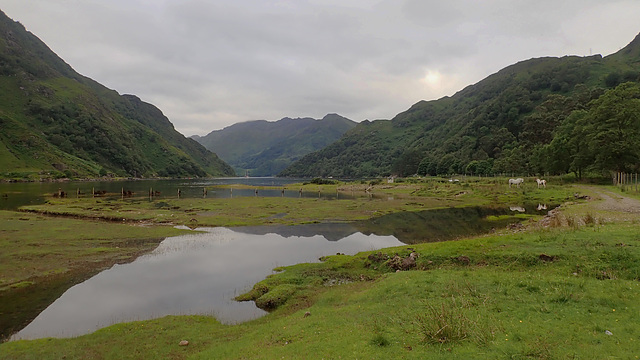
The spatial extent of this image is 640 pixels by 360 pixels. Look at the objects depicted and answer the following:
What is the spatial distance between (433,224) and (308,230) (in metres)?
20.1

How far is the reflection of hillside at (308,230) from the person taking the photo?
4453 centimetres

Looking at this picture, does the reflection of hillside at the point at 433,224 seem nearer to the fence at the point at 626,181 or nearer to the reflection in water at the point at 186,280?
the reflection in water at the point at 186,280

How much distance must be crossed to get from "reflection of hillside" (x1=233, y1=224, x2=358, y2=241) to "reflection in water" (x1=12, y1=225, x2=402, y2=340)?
1.61 m

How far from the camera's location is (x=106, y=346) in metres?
14.2

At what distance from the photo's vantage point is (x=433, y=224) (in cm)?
4947

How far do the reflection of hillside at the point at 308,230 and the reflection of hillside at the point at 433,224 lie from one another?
2.83m

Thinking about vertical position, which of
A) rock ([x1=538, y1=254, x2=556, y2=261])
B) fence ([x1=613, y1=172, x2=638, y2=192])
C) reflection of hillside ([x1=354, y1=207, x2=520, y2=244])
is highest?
fence ([x1=613, y1=172, x2=638, y2=192])

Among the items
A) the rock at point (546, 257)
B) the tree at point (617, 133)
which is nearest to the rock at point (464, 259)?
the rock at point (546, 257)

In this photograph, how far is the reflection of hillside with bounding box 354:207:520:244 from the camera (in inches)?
1619

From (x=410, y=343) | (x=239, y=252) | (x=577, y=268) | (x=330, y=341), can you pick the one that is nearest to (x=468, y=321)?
(x=410, y=343)

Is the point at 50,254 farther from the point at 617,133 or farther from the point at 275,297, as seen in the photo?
the point at 617,133

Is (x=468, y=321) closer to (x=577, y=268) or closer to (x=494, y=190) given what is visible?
(x=577, y=268)

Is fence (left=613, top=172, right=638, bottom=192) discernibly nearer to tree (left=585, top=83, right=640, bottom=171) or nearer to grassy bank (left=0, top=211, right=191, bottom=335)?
tree (left=585, top=83, right=640, bottom=171)

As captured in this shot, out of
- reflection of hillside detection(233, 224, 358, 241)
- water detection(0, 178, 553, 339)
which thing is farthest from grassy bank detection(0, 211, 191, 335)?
reflection of hillside detection(233, 224, 358, 241)
